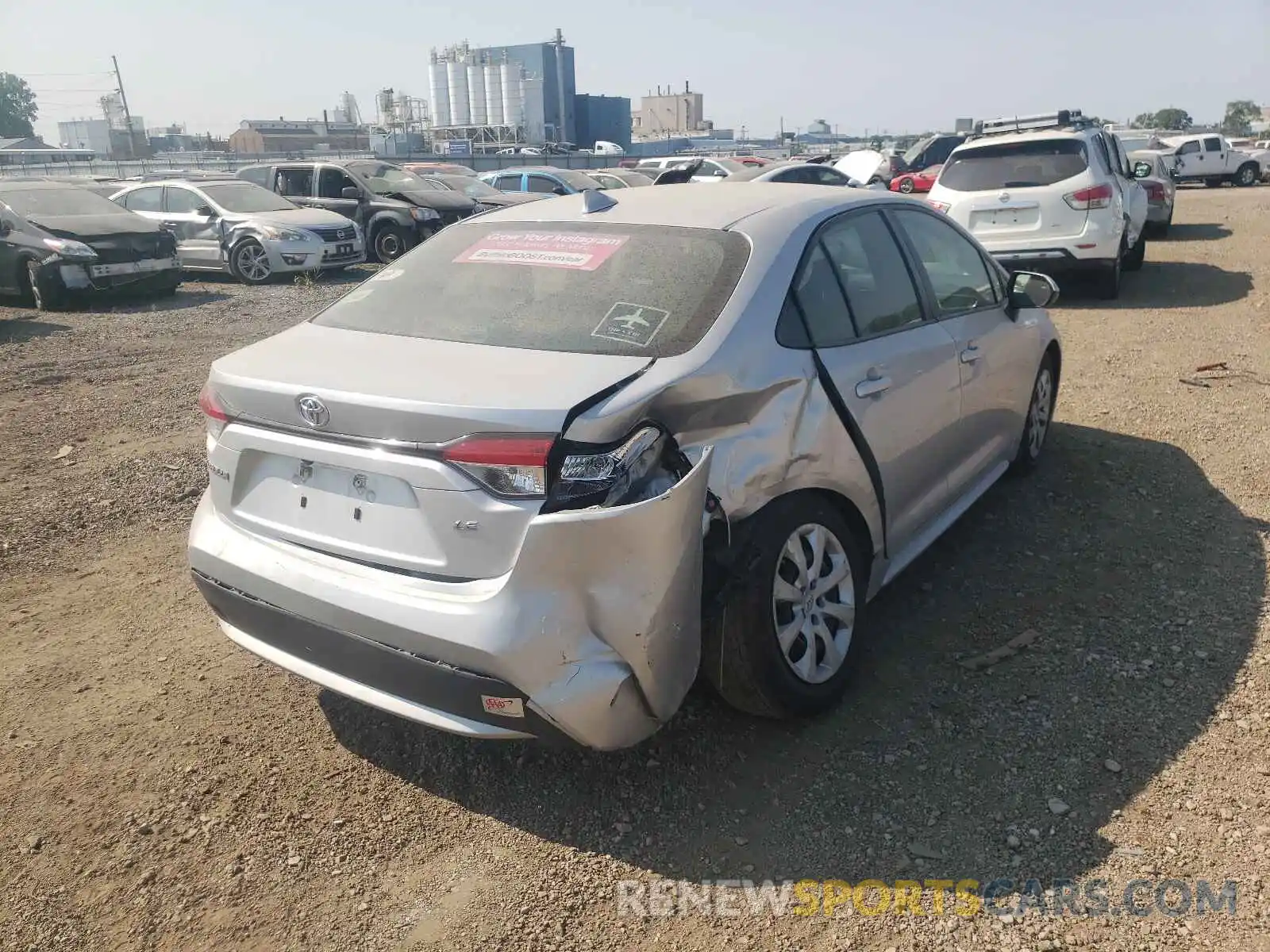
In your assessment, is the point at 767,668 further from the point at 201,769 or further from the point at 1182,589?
the point at 1182,589

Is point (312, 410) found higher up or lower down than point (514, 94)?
lower down

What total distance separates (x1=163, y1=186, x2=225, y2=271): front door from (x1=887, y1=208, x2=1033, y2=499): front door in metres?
12.8

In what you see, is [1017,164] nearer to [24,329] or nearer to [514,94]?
[24,329]

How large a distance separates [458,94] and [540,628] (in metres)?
89.4

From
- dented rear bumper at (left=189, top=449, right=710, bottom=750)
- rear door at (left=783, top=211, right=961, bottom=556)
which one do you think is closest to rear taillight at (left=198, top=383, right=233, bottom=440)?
dented rear bumper at (left=189, top=449, right=710, bottom=750)

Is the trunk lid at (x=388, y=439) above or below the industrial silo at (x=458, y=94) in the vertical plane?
below

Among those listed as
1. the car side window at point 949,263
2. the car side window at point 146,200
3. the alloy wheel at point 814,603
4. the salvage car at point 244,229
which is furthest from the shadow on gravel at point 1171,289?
the car side window at point 146,200

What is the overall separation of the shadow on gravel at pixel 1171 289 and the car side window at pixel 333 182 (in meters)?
12.0

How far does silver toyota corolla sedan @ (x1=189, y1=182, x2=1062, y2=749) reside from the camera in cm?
243

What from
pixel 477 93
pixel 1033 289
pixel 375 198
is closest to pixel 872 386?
Result: pixel 1033 289

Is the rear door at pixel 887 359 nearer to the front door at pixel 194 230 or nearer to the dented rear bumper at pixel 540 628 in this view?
the dented rear bumper at pixel 540 628

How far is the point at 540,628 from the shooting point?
240cm

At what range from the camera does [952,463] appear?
409 centimetres

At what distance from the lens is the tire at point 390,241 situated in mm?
16422
